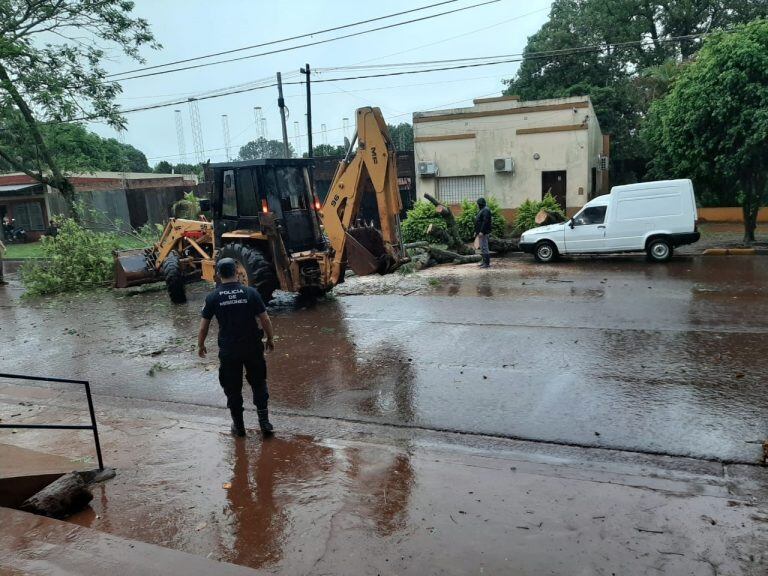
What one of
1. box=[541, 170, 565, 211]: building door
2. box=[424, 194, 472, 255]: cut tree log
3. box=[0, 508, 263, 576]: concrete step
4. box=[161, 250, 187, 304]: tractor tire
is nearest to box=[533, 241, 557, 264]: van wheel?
box=[424, 194, 472, 255]: cut tree log

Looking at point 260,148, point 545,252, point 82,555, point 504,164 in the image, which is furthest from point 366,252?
point 260,148

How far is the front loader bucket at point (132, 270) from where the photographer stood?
15086 mm

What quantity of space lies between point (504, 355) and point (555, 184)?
16.3 meters

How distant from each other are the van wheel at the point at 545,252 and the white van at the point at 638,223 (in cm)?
28

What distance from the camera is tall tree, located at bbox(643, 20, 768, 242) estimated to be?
14.5m

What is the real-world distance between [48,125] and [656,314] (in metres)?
20.3

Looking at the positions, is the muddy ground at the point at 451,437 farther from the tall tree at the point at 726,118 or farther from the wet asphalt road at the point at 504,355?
the tall tree at the point at 726,118

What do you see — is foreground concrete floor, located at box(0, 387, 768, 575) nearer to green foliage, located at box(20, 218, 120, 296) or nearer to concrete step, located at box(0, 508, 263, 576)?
concrete step, located at box(0, 508, 263, 576)

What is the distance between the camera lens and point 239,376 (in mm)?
5828

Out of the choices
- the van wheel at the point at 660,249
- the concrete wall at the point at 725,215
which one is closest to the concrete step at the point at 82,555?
the van wheel at the point at 660,249

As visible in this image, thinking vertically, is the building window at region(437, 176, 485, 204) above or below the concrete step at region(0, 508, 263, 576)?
above

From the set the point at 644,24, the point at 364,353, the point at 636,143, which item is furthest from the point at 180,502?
the point at 644,24

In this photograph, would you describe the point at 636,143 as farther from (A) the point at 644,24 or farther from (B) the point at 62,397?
(B) the point at 62,397

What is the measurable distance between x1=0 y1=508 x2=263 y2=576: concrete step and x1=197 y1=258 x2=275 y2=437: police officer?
2.00m
